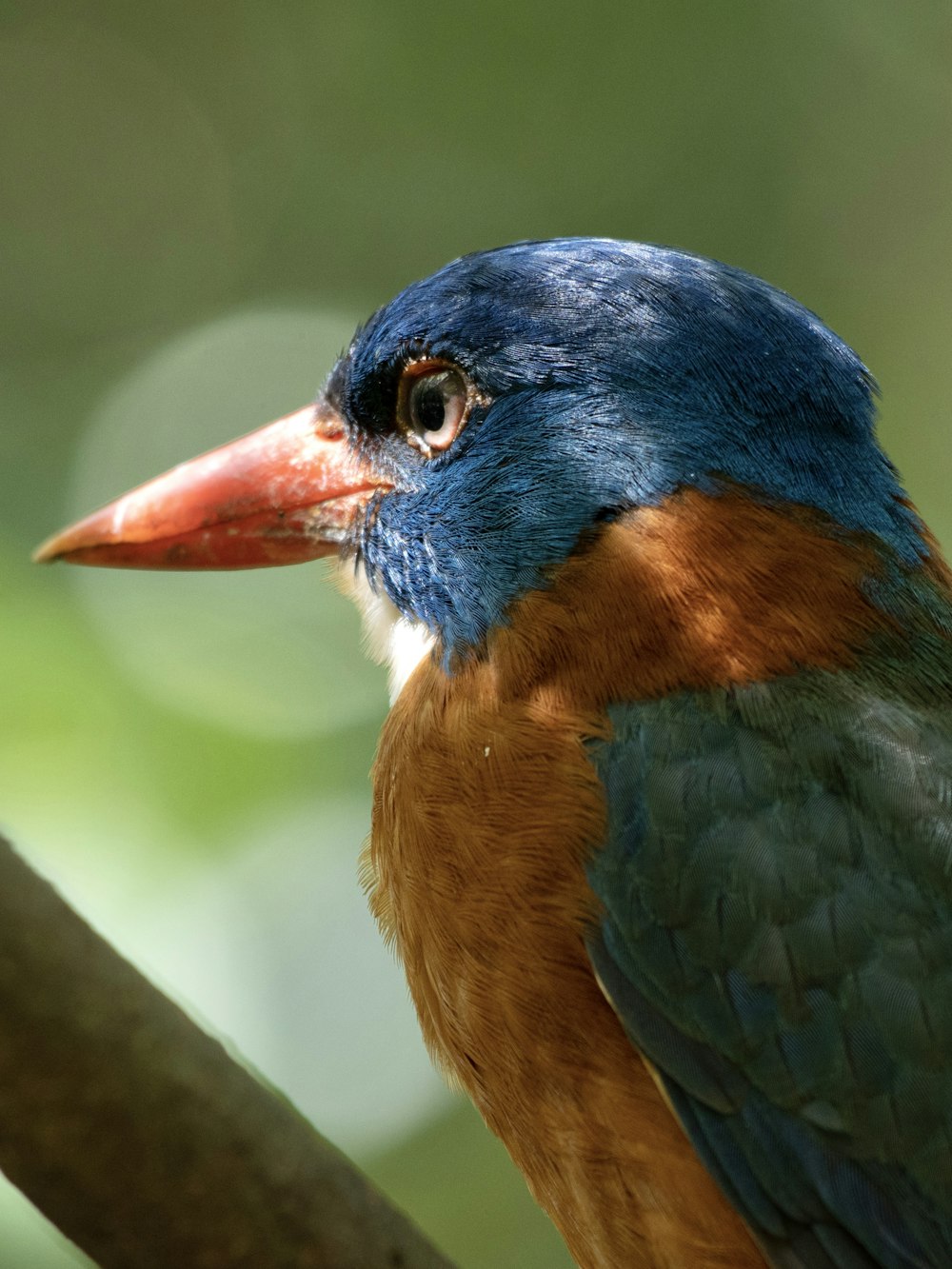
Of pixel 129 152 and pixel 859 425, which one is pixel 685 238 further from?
pixel 859 425

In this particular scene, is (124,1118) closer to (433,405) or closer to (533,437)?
(533,437)

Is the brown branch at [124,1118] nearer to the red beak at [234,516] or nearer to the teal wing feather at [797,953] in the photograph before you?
the teal wing feather at [797,953]

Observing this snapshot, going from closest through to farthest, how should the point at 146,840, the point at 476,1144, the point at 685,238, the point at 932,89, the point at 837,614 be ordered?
the point at 837,614 → the point at 146,840 → the point at 476,1144 → the point at 685,238 → the point at 932,89

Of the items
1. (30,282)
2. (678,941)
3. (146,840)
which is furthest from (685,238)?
(678,941)

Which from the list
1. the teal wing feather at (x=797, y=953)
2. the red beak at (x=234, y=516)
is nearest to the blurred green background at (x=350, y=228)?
the red beak at (x=234, y=516)

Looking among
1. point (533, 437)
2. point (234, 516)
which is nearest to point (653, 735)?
point (533, 437)

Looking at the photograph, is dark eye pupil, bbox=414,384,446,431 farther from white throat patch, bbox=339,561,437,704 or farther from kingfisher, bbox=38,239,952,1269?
white throat patch, bbox=339,561,437,704

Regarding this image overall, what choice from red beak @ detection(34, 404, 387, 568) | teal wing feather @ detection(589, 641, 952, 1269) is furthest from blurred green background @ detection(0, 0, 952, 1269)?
teal wing feather @ detection(589, 641, 952, 1269)
